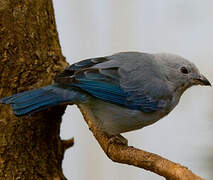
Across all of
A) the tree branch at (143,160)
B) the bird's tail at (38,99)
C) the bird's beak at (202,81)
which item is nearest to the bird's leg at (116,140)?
the tree branch at (143,160)

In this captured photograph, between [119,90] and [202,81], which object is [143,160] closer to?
[119,90]

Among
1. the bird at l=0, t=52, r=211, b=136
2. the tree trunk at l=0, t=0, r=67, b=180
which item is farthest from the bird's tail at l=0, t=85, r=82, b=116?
the tree trunk at l=0, t=0, r=67, b=180

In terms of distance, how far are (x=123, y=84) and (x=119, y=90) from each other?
48 mm

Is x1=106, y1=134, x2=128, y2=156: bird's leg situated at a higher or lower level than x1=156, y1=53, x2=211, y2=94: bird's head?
lower

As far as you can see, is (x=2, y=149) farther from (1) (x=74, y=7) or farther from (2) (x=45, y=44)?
(1) (x=74, y=7)

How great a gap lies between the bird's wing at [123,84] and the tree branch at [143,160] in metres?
0.23

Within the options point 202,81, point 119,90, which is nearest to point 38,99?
point 119,90

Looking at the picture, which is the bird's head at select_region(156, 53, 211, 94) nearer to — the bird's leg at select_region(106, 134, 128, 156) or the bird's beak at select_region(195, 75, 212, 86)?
the bird's beak at select_region(195, 75, 212, 86)

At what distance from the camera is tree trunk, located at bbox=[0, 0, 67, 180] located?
8.03ft

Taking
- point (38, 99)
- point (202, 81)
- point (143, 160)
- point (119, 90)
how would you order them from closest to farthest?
point (143, 160) → point (38, 99) → point (119, 90) → point (202, 81)

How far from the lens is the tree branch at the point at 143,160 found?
6.26 ft

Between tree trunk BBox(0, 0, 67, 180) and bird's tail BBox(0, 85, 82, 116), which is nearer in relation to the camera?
bird's tail BBox(0, 85, 82, 116)

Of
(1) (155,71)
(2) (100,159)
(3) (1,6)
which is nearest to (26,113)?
(3) (1,6)

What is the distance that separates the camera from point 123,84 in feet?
8.46
